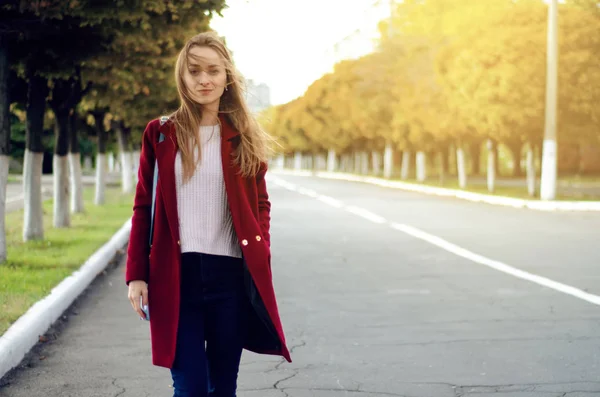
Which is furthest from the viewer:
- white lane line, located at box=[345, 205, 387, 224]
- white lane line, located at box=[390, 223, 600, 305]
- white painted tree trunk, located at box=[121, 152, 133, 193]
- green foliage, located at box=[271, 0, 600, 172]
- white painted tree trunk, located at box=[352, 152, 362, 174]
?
white painted tree trunk, located at box=[352, 152, 362, 174]

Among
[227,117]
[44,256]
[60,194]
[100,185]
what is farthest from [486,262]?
[100,185]

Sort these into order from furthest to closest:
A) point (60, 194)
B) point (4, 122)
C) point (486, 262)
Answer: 1. point (60, 194)
2. point (486, 262)
3. point (4, 122)

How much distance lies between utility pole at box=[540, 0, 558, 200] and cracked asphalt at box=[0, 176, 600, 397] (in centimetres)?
1473

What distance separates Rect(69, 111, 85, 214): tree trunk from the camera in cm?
2205

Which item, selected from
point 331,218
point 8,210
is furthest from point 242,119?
point 8,210

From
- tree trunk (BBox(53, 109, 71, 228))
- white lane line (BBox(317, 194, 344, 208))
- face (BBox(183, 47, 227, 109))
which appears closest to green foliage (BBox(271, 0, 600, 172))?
white lane line (BBox(317, 194, 344, 208))

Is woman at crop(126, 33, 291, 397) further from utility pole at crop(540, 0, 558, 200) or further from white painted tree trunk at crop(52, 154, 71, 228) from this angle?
utility pole at crop(540, 0, 558, 200)

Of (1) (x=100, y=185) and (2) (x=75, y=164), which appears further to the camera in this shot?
(1) (x=100, y=185)

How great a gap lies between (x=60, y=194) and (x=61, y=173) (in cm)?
46

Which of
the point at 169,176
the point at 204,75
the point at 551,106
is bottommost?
the point at 169,176

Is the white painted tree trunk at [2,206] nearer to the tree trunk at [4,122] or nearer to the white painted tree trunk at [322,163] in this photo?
the tree trunk at [4,122]

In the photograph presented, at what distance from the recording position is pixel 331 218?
23312 mm

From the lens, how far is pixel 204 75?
3773 mm

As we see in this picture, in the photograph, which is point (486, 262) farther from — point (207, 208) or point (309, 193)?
point (309, 193)
